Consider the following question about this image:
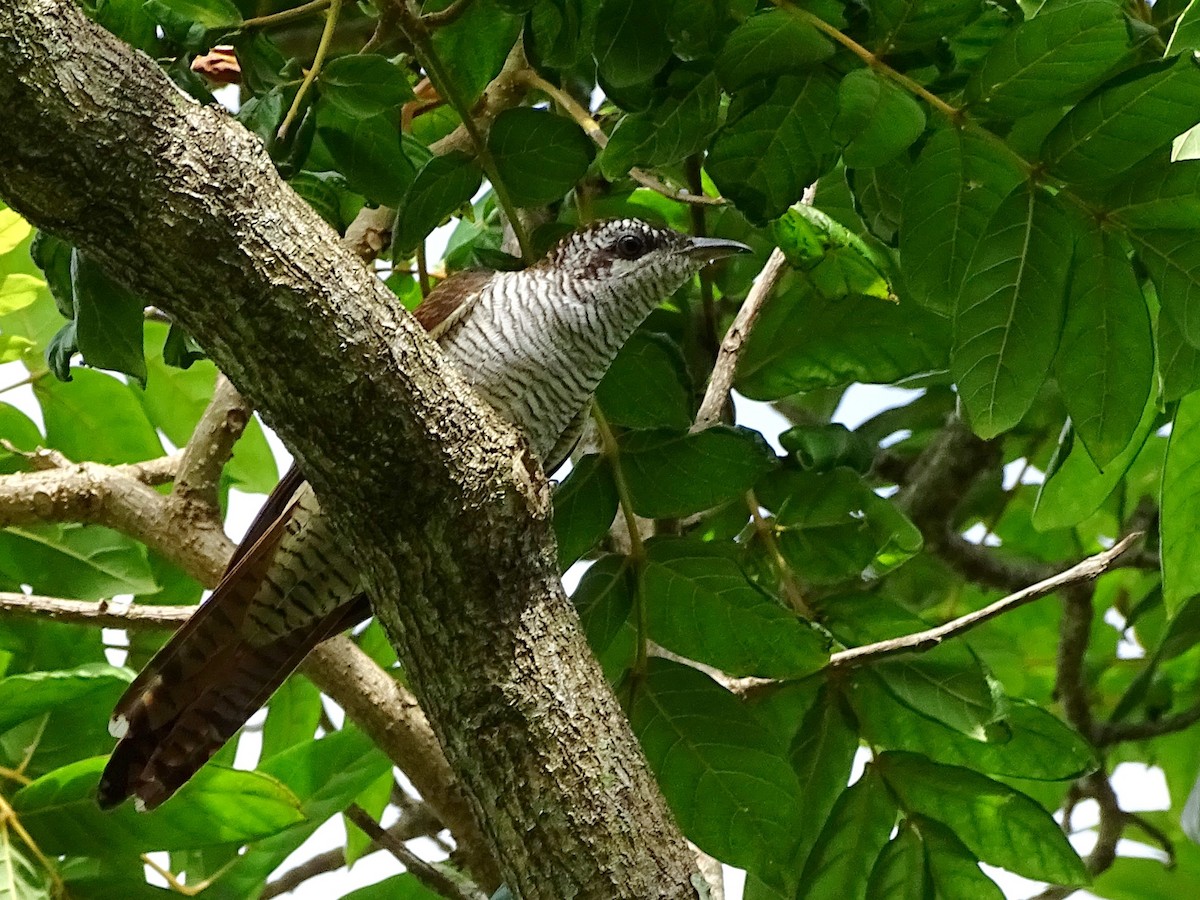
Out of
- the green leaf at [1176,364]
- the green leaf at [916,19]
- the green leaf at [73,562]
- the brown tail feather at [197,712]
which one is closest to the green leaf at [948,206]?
the green leaf at [916,19]

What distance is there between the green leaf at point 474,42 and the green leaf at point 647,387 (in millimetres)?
397

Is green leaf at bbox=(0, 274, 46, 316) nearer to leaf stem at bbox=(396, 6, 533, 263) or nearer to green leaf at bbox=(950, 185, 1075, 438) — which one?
leaf stem at bbox=(396, 6, 533, 263)

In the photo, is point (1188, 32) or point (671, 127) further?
point (671, 127)

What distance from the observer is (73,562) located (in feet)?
6.51

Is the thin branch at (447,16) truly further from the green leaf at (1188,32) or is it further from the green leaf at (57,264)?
the green leaf at (1188,32)

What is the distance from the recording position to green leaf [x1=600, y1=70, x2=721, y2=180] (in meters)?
1.32

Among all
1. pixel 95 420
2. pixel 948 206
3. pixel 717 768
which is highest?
pixel 95 420

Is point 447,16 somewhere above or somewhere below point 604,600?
above

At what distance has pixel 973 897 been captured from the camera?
1496 millimetres

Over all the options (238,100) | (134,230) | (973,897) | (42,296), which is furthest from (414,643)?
(42,296)

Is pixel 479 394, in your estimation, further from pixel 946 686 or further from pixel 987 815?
pixel 987 815

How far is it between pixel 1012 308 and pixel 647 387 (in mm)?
520

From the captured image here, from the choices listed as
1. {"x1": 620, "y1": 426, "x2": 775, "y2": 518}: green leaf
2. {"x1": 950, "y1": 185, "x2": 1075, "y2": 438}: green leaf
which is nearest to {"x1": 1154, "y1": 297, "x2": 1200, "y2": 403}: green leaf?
{"x1": 950, "y1": 185, "x2": 1075, "y2": 438}: green leaf

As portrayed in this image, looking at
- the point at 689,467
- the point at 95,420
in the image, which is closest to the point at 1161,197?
the point at 689,467
